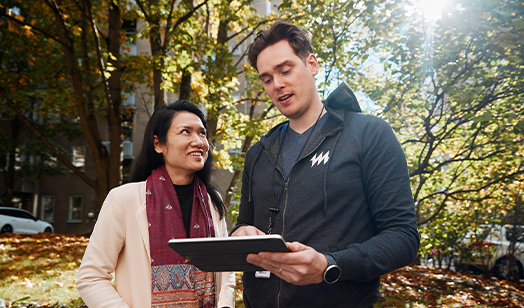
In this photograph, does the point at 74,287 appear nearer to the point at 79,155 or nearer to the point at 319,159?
the point at 319,159

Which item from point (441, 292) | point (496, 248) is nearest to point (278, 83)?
point (441, 292)

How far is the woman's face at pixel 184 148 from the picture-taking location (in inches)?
117

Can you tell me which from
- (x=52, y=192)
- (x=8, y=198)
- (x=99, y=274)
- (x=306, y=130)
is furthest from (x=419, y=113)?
(x=52, y=192)

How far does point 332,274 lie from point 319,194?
420 millimetres

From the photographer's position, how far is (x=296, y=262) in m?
1.45

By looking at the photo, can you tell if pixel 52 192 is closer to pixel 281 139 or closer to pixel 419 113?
pixel 419 113

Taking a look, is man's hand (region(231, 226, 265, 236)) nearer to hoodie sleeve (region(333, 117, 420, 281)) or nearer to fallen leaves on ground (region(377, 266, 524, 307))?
hoodie sleeve (region(333, 117, 420, 281))

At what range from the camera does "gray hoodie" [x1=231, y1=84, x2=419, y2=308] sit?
5.41 feet

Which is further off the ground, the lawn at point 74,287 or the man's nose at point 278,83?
the man's nose at point 278,83

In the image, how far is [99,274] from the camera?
255 cm

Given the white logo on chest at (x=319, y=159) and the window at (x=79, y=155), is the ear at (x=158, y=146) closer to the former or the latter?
the white logo on chest at (x=319, y=159)

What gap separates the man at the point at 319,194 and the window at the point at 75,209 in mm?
30676

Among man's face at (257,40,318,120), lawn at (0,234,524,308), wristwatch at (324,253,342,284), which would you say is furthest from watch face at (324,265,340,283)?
lawn at (0,234,524,308)

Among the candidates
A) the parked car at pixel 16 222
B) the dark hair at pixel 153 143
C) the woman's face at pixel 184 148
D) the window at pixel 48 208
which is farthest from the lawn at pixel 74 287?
the window at pixel 48 208
